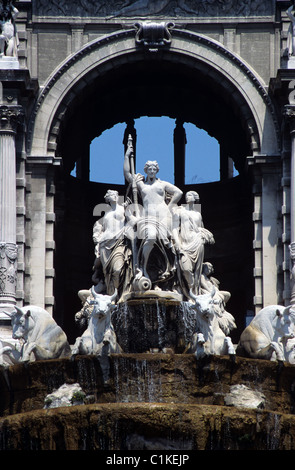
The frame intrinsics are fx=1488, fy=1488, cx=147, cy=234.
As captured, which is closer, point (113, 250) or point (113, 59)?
point (113, 250)

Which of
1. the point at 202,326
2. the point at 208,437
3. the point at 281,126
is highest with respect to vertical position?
the point at 281,126

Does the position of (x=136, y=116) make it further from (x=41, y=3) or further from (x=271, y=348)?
(x=271, y=348)

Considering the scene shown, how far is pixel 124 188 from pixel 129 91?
11.5 feet

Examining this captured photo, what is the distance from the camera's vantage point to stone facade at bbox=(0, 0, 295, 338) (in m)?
38.9

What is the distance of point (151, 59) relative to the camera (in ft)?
134

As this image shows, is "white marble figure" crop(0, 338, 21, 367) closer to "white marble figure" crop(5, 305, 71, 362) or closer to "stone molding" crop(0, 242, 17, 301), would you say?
"white marble figure" crop(5, 305, 71, 362)

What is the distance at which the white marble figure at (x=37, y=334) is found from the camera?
3316 cm

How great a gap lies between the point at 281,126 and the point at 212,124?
5.10 metres

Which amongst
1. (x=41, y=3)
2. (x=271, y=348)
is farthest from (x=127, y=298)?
(x=41, y=3)

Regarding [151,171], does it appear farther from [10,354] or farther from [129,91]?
[10,354]

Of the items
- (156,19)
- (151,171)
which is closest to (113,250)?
(151,171)

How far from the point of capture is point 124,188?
45.6 meters

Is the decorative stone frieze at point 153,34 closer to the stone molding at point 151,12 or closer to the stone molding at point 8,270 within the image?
the stone molding at point 151,12

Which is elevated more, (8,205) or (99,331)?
(8,205)
